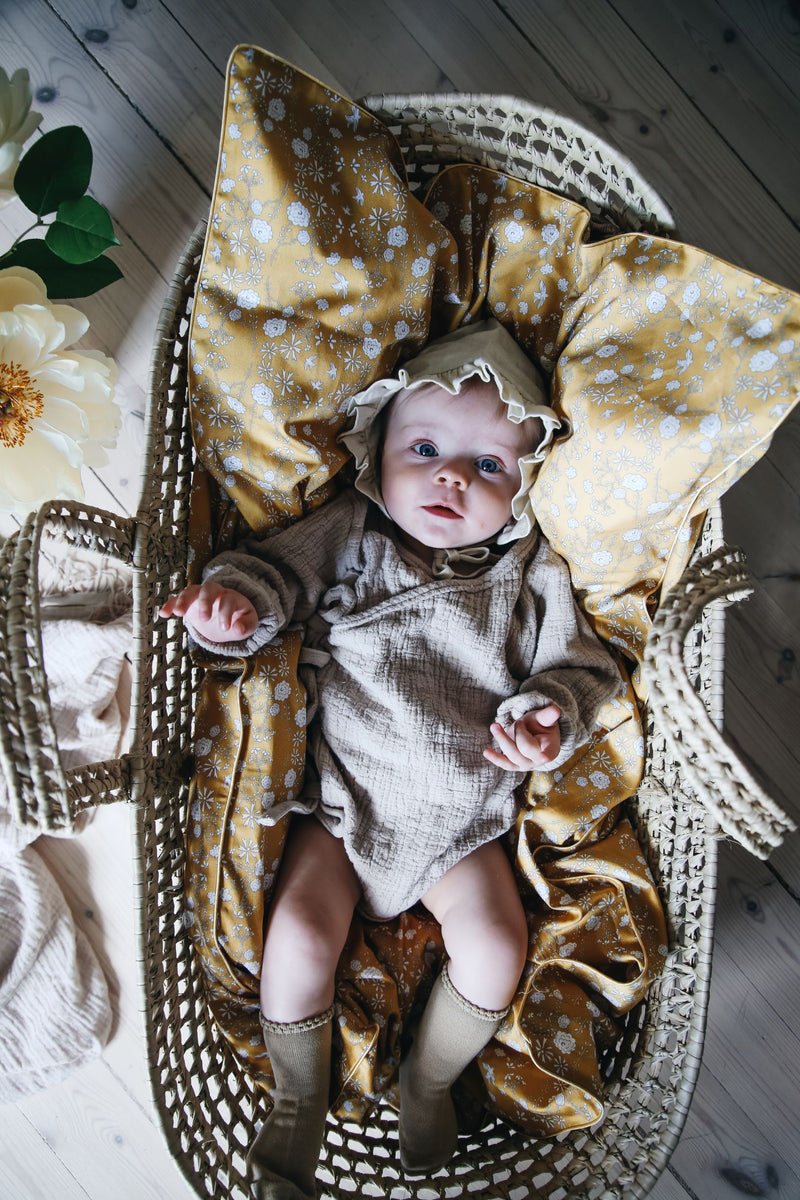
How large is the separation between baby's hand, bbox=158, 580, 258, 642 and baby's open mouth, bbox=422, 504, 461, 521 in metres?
0.26

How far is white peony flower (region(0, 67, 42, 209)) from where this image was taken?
755 millimetres

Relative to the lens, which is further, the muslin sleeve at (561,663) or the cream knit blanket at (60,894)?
the cream knit blanket at (60,894)

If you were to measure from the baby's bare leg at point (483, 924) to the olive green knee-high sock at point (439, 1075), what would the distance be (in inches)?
0.9

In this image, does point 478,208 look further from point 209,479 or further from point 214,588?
point 214,588

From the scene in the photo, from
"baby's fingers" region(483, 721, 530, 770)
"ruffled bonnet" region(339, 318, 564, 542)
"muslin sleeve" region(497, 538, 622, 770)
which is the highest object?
"ruffled bonnet" region(339, 318, 564, 542)

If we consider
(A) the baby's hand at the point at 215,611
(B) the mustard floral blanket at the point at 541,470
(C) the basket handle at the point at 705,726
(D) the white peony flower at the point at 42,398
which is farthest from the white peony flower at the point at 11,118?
(C) the basket handle at the point at 705,726

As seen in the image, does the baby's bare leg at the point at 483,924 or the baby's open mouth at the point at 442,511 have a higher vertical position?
the baby's open mouth at the point at 442,511

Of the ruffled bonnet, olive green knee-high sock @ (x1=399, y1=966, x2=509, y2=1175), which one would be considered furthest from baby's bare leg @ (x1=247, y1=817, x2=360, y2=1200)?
the ruffled bonnet

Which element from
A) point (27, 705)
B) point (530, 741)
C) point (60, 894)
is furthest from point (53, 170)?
point (60, 894)

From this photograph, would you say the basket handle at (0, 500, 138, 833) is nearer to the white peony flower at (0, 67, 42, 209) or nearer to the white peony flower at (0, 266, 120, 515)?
the white peony flower at (0, 266, 120, 515)

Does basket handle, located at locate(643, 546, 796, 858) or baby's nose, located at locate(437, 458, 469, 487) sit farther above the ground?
baby's nose, located at locate(437, 458, 469, 487)

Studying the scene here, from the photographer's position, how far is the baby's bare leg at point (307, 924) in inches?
38.0

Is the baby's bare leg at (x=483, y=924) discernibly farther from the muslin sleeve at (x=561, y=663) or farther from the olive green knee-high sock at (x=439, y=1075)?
the muslin sleeve at (x=561, y=663)

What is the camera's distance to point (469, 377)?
40.8 inches
